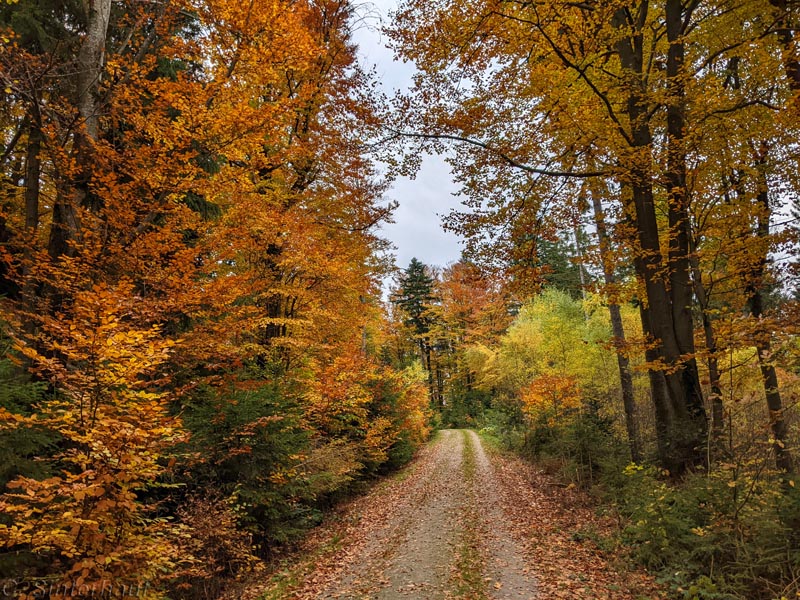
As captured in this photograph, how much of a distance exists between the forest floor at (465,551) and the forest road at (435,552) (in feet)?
0.06

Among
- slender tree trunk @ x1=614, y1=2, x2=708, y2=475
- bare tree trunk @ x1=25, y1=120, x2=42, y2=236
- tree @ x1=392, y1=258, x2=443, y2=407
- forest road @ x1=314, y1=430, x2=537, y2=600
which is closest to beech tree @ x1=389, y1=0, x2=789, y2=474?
slender tree trunk @ x1=614, y1=2, x2=708, y2=475

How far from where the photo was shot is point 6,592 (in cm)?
379

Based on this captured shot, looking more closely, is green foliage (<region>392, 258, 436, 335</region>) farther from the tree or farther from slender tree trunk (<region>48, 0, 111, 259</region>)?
slender tree trunk (<region>48, 0, 111, 259</region>)

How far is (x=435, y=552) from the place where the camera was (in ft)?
23.4

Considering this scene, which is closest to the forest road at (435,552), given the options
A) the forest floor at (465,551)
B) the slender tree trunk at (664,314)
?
the forest floor at (465,551)

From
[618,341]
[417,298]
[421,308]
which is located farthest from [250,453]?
[417,298]

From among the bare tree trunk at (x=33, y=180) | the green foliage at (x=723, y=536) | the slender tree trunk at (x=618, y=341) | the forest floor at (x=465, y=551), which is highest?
the bare tree trunk at (x=33, y=180)

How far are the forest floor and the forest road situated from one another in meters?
0.02

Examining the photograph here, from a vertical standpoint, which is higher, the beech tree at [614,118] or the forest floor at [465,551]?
the beech tree at [614,118]

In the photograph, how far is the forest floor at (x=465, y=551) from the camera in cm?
561

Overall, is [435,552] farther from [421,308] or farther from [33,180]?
[421,308]

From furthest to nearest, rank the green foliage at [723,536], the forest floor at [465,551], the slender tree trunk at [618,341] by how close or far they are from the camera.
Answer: the slender tree trunk at [618,341] → the forest floor at [465,551] → the green foliage at [723,536]

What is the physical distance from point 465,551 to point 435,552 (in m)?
0.53

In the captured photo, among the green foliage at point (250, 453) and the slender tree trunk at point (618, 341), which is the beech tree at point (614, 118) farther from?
the green foliage at point (250, 453)
